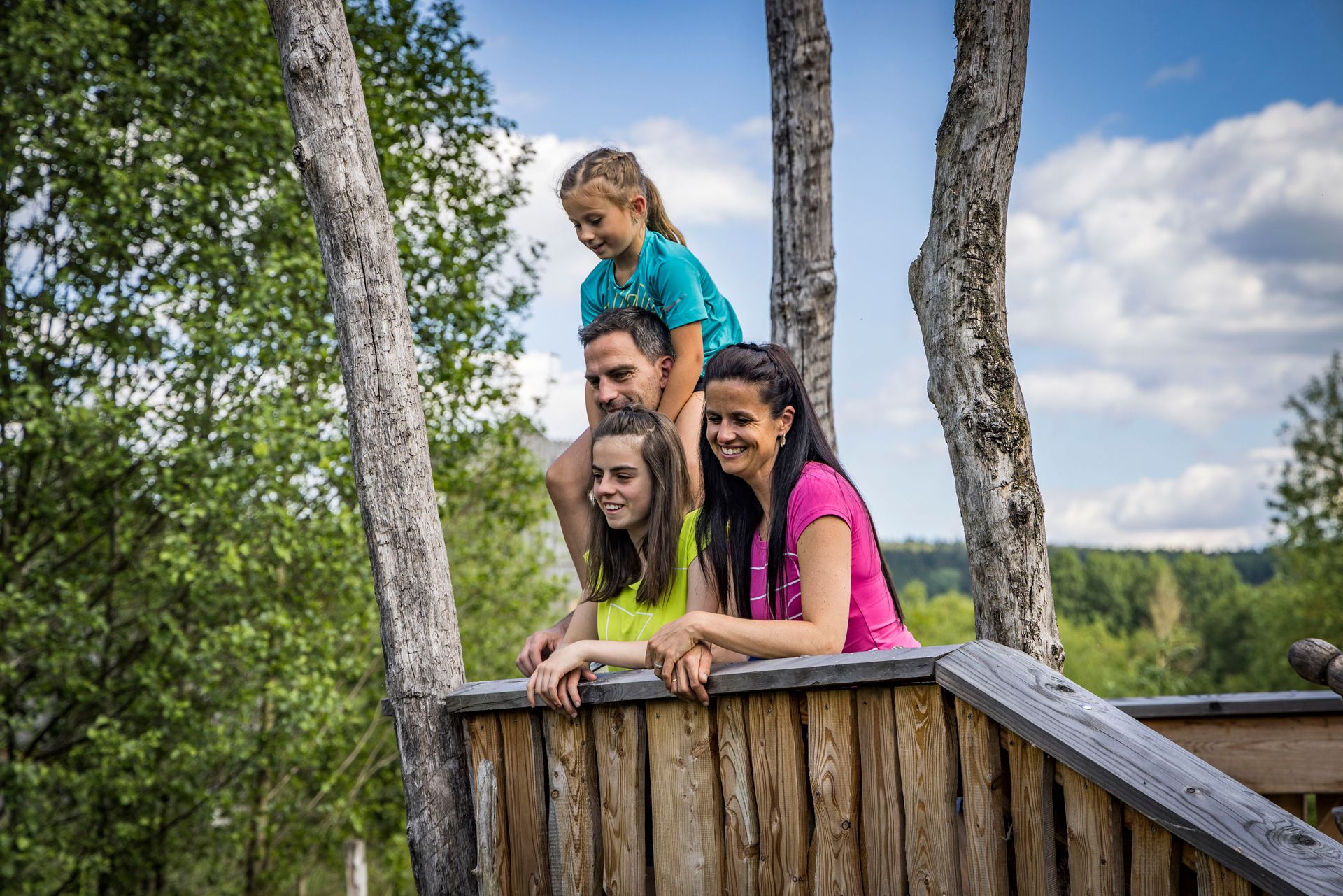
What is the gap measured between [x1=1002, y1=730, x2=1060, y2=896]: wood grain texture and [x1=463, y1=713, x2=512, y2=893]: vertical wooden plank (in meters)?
1.31

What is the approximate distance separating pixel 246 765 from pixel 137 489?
2.39 meters

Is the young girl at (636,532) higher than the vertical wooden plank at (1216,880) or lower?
higher

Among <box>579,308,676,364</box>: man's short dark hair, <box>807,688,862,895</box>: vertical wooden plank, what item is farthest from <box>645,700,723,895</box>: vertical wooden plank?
<box>579,308,676,364</box>: man's short dark hair

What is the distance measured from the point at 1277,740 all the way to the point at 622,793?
93.1 inches

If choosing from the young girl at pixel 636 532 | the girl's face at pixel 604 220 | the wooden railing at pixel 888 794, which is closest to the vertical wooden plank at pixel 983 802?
the wooden railing at pixel 888 794

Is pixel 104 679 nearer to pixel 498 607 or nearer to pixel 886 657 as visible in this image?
pixel 498 607

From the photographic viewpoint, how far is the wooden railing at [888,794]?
1756 mm

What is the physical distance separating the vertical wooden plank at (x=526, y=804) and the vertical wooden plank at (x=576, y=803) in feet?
0.21

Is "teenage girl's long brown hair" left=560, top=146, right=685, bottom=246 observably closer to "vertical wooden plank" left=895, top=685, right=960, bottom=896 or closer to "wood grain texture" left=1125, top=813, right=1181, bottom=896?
"vertical wooden plank" left=895, top=685, right=960, bottom=896

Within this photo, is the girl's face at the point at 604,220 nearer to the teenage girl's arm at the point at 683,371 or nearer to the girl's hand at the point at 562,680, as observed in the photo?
the teenage girl's arm at the point at 683,371

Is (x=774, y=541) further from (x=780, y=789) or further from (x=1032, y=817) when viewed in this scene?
(x=1032, y=817)

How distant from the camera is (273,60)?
8.27m

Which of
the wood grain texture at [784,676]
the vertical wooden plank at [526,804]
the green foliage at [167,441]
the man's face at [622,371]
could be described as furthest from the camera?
the green foliage at [167,441]

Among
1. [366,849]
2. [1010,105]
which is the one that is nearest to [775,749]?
[1010,105]
